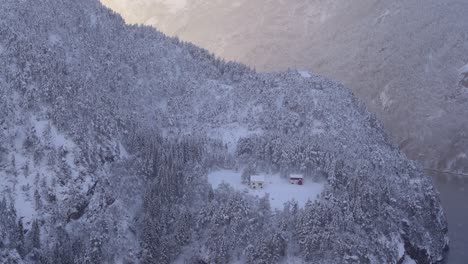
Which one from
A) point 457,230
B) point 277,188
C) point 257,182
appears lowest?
point 457,230

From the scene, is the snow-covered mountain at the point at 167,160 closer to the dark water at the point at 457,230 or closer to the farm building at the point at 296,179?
the farm building at the point at 296,179

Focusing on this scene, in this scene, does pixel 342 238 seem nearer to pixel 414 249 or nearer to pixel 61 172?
pixel 414 249

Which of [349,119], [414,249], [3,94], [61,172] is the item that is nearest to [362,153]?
[349,119]

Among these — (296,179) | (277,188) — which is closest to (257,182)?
(277,188)

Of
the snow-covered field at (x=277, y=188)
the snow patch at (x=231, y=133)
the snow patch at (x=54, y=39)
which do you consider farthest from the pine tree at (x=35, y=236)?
the snow patch at (x=231, y=133)

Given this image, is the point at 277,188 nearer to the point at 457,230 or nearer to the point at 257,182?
the point at 257,182

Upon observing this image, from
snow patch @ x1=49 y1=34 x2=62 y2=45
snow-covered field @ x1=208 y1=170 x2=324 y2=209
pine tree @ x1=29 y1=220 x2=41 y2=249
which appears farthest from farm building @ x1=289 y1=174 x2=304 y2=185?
snow patch @ x1=49 y1=34 x2=62 y2=45
